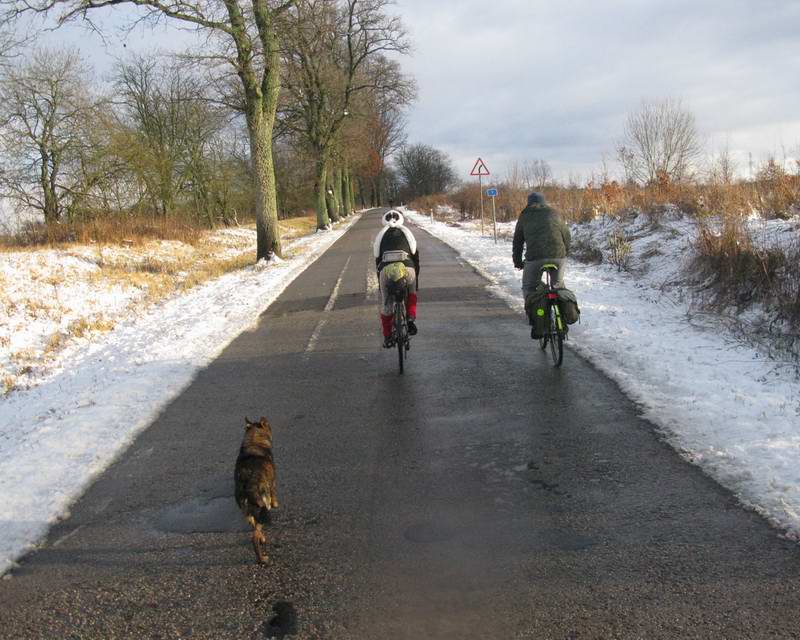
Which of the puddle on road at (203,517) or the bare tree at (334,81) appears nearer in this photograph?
the puddle on road at (203,517)

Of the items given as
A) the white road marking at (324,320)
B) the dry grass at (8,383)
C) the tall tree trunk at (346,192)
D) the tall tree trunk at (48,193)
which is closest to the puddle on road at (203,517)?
the white road marking at (324,320)

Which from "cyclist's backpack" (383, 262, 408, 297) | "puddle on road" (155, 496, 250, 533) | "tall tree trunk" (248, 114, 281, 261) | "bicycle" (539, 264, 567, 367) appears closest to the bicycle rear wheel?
"cyclist's backpack" (383, 262, 408, 297)

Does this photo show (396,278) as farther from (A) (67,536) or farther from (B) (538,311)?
(A) (67,536)

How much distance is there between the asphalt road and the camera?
2885 mm

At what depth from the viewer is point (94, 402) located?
22.0 feet

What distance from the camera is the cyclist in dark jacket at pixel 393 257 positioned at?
7480mm

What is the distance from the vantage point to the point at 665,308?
33.0ft

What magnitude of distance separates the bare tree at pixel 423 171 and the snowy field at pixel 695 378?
9329 centimetres

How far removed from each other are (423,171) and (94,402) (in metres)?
101

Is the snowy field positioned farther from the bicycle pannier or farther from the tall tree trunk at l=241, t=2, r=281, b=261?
the tall tree trunk at l=241, t=2, r=281, b=261

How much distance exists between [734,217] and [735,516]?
8355mm

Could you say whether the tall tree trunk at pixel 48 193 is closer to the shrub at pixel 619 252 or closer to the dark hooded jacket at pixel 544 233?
the shrub at pixel 619 252

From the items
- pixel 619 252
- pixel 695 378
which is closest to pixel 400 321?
pixel 695 378

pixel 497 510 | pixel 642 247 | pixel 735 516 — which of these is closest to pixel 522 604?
pixel 497 510
